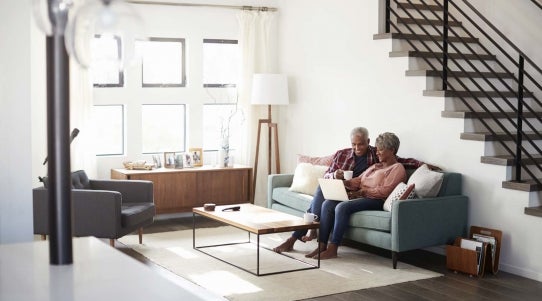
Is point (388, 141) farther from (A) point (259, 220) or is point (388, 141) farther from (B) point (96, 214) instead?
(B) point (96, 214)

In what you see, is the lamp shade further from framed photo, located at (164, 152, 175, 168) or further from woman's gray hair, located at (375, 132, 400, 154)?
woman's gray hair, located at (375, 132, 400, 154)

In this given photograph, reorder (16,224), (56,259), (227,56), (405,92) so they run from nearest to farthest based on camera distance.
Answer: (56,259) → (16,224) → (405,92) → (227,56)

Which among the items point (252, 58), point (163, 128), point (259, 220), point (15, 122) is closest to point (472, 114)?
point (259, 220)

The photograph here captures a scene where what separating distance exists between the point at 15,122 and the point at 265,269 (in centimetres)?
251

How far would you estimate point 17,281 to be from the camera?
219cm

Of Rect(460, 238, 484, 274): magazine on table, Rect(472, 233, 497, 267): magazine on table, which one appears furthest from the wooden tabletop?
Rect(472, 233, 497, 267): magazine on table

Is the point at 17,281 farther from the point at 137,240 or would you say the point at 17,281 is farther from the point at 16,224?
the point at 137,240

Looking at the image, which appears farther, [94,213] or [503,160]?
[94,213]

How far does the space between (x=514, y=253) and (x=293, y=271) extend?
1785 mm

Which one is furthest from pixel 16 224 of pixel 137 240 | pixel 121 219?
pixel 137 240

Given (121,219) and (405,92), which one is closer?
(121,219)

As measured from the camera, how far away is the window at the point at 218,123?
8828 millimetres

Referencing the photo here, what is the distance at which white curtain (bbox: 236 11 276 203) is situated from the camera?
8.78m

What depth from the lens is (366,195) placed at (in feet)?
21.6
